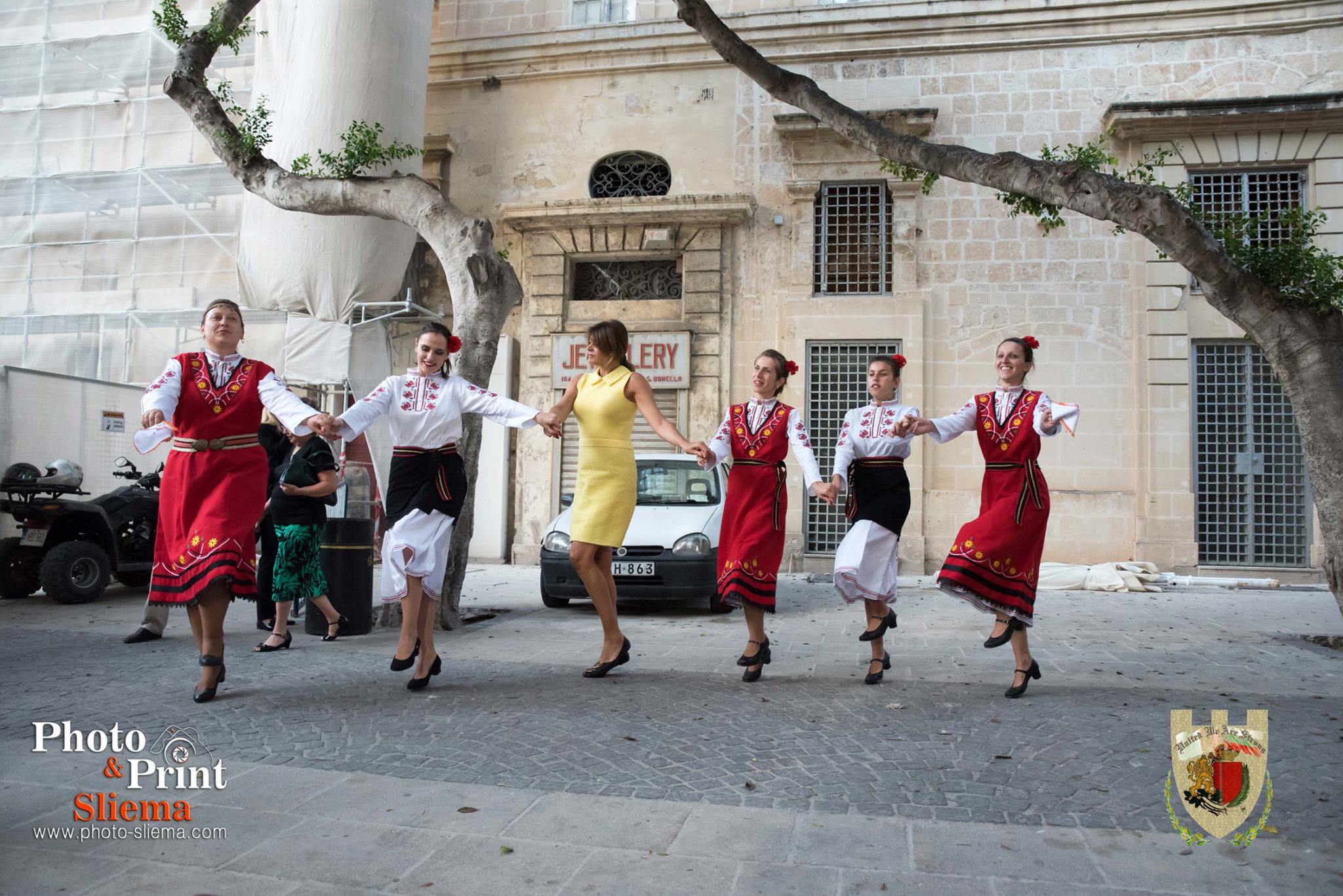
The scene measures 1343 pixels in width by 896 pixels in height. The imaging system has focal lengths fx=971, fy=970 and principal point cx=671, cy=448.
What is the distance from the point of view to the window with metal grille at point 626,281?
1582cm

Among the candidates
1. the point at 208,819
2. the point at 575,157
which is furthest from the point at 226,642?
the point at 575,157

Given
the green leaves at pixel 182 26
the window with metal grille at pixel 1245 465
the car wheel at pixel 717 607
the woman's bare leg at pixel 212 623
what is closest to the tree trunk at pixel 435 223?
the green leaves at pixel 182 26

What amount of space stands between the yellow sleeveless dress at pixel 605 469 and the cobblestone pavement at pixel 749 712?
88cm

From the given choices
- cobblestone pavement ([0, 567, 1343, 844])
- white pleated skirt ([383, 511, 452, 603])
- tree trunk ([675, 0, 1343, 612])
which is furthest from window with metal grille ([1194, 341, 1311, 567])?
white pleated skirt ([383, 511, 452, 603])

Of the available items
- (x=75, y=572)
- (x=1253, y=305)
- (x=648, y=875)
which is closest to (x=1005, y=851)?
(x=648, y=875)

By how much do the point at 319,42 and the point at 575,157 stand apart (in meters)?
4.17

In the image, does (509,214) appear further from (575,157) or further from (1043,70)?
(1043,70)

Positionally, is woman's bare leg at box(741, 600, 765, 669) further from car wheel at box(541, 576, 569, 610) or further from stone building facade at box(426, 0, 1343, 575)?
stone building facade at box(426, 0, 1343, 575)

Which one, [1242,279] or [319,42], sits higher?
[319,42]

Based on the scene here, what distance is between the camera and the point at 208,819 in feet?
10.2

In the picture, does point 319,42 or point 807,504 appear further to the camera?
point 807,504

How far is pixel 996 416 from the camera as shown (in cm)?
549

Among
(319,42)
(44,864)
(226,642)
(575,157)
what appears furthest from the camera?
(575,157)

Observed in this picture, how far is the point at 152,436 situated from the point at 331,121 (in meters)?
10.2
